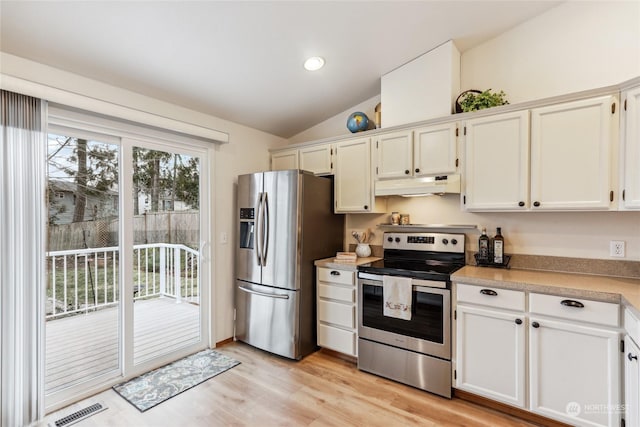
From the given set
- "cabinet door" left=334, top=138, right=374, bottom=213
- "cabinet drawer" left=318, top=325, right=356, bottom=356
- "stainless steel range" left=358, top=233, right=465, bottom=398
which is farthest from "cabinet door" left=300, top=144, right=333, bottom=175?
"cabinet drawer" left=318, top=325, right=356, bottom=356

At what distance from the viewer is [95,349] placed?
2482 mm

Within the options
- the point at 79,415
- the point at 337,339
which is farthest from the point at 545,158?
the point at 79,415

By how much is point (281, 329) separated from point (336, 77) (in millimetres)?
2481

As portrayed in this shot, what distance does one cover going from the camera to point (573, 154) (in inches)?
80.7

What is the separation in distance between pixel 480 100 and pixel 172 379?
11.3 ft

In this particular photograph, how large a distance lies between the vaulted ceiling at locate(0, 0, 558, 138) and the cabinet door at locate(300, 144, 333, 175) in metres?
0.59

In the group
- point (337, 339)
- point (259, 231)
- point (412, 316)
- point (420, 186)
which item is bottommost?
point (337, 339)

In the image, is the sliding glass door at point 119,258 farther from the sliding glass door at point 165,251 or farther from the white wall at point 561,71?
the white wall at point 561,71

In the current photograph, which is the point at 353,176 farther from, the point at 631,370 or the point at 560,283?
the point at 631,370

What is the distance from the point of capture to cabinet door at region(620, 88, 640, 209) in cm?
180

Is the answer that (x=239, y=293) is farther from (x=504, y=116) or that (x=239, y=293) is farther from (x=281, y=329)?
(x=504, y=116)

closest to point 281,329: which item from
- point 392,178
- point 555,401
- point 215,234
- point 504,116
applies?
point 215,234

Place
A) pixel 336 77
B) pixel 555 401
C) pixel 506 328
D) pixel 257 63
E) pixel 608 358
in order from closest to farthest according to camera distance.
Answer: pixel 608 358, pixel 555 401, pixel 506 328, pixel 257 63, pixel 336 77

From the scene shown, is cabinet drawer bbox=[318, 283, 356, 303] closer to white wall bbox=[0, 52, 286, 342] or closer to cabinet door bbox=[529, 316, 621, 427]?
white wall bbox=[0, 52, 286, 342]
